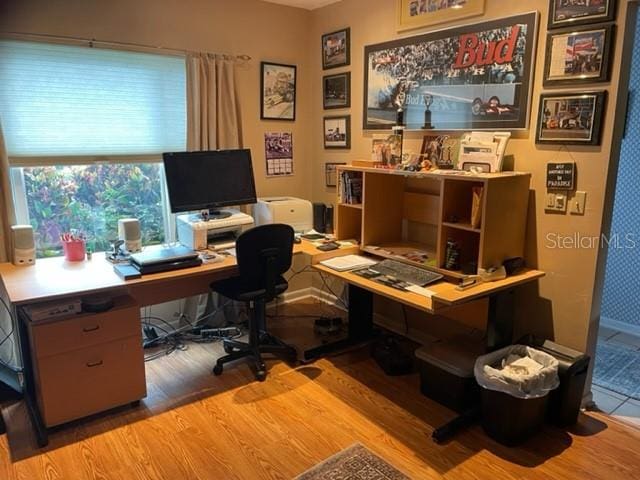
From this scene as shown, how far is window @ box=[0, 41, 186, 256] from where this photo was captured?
2.79m

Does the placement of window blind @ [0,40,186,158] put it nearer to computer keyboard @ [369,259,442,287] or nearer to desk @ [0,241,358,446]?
desk @ [0,241,358,446]

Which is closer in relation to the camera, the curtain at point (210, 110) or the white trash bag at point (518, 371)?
the white trash bag at point (518, 371)

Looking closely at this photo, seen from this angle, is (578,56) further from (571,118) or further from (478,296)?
(478,296)

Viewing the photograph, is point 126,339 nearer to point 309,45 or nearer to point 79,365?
point 79,365

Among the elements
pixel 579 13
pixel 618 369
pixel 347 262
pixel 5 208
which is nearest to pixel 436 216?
pixel 347 262

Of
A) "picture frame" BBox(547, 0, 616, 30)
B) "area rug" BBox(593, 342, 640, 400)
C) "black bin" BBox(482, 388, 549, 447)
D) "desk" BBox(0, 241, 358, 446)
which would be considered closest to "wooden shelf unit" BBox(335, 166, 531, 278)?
"black bin" BBox(482, 388, 549, 447)

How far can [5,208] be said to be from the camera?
8.96 ft

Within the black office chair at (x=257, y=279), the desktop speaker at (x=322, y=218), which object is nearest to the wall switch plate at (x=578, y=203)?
the black office chair at (x=257, y=279)

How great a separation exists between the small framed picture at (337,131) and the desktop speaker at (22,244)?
220cm

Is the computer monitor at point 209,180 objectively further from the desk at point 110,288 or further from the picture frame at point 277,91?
the picture frame at point 277,91

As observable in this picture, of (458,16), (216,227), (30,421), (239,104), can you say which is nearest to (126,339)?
(30,421)

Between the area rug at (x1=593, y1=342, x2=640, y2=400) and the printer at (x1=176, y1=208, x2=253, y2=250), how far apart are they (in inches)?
96.7

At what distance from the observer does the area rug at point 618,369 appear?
2873 mm

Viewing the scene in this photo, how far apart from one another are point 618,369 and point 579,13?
87.7 inches
